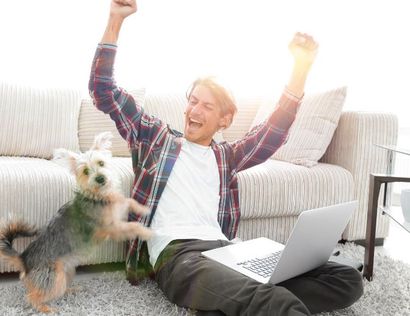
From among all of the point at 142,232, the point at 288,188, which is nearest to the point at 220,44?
the point at 288,188

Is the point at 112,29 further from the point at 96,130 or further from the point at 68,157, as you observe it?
the point at 96,130

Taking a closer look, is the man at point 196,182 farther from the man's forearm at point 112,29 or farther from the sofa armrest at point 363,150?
the sofa armrest at point 363,150

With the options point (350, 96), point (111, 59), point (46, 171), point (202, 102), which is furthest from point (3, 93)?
point (350, 96)

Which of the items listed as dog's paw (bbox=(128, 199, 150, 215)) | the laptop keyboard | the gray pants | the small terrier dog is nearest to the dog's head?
the small terrier dog

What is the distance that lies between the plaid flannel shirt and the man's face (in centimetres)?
6

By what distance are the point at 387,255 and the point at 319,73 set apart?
1585 millimetres

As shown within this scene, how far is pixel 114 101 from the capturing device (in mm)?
1652

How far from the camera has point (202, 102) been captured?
1.71m

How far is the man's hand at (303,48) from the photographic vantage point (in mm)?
1675

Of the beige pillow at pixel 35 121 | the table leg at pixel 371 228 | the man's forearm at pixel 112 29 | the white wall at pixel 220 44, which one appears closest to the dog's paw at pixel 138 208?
the man's forearm at pixel 112 29

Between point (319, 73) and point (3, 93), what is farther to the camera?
point (319, 73)

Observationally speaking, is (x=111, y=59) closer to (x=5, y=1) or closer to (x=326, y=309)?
(x=326, y=309)

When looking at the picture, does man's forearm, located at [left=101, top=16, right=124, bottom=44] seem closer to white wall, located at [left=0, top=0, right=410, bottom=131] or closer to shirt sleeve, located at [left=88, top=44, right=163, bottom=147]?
shirt sleeve, located at [left=88, top=44, right=163, bottom=147]

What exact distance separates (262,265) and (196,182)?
362 millimetres
